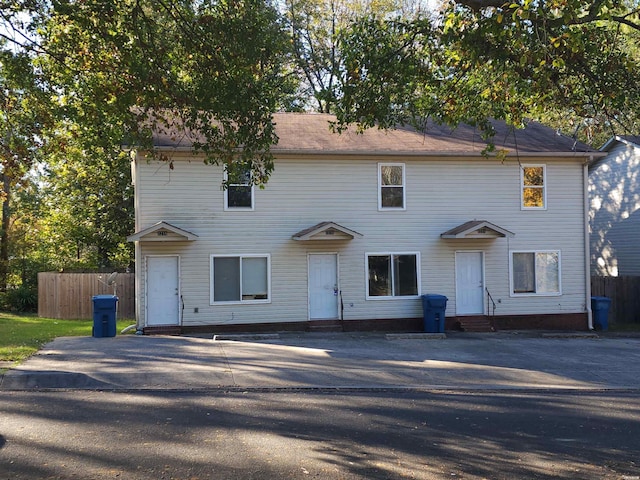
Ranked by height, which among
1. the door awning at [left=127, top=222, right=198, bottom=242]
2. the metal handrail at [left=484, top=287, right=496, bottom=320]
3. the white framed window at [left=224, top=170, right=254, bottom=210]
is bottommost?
the metal handrail at [left=484, top=287, right=496, bottom=320]

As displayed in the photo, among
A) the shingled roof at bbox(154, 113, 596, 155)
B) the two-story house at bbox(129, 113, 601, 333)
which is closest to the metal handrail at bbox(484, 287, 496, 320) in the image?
the two-story house at bbox(129, 113, 601, 333)

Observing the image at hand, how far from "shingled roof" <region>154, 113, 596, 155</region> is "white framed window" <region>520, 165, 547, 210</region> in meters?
0.67

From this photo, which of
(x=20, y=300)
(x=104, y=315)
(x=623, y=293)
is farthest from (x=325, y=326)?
(x=20, y=300)

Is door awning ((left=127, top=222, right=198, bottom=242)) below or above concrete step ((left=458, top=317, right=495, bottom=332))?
above

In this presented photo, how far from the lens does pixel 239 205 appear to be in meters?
18.3

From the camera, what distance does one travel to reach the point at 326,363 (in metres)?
13.1

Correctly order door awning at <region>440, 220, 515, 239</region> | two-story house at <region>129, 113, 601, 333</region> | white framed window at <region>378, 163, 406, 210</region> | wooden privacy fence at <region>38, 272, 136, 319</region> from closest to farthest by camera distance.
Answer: two-story house at <region>129, 113, 601, 333</region> → door awning at <region>440, 220, 515, 239</region> → white framed window at <region>378, 163, 406, 210</region> → wooden privacy fence at <region>38, 272, 136, 319</region>

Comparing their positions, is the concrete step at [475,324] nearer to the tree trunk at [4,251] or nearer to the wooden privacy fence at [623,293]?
the wooden privacy fence at [623,293]

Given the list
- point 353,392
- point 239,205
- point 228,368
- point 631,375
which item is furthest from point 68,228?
point 631,375

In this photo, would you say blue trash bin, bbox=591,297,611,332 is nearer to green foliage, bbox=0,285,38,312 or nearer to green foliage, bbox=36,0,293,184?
green foliage, bbox=36,0,293,184

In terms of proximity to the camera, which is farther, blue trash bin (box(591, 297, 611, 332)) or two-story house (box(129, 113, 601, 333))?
blue trash bin (box(591, 297, 611, 332))

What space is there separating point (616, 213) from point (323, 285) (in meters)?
14.0

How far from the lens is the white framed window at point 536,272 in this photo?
65.9ft

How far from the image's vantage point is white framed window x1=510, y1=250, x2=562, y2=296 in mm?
20094
